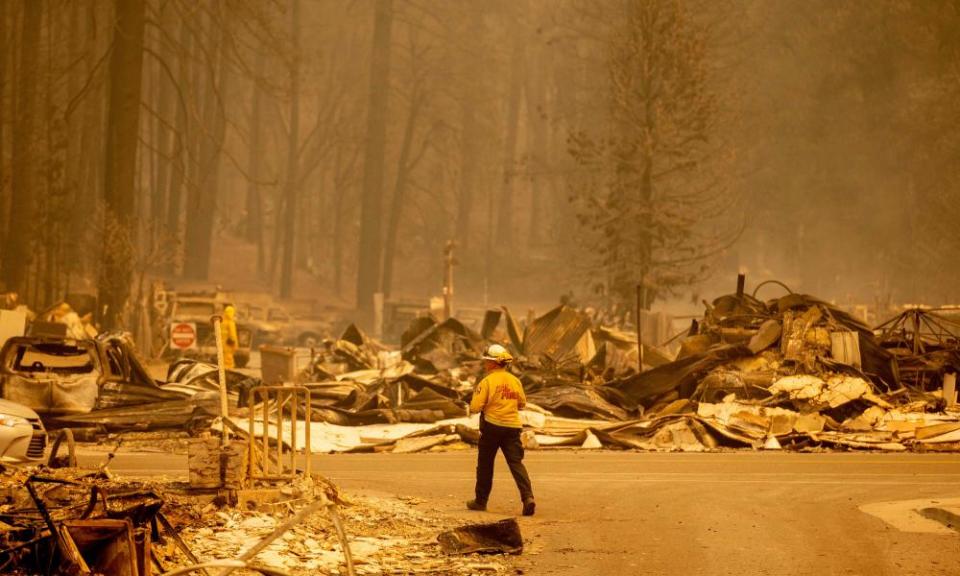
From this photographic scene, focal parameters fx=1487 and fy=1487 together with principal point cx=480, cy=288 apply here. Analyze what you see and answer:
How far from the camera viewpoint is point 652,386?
29.4 m

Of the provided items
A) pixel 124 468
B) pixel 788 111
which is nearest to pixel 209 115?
pixel 788 111

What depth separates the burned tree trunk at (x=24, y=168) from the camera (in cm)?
4234

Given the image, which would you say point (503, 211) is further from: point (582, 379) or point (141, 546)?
point (141, 546)

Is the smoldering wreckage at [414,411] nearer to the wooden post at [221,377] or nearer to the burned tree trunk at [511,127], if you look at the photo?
the wooden post at [221,377]

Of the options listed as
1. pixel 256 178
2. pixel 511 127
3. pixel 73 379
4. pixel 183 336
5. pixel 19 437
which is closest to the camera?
pixel 19 437

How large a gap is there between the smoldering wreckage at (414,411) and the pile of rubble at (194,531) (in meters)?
0.02

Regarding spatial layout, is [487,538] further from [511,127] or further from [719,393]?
[511,127]

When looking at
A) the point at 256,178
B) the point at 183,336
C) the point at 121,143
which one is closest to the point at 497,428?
the point at 183,336

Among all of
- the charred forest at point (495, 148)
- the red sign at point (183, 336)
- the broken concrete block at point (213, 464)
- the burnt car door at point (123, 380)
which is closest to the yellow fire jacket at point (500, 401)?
the broken concrete block at point (213, 464)

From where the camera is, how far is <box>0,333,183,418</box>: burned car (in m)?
23.2

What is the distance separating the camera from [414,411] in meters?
27.5

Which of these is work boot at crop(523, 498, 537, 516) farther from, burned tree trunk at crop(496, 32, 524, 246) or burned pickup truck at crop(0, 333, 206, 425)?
burned tree trunk at crop(496, 32, 524, 246)

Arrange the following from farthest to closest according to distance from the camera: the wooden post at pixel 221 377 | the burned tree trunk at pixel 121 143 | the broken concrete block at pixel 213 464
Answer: the burned tree trunk at pixel 121 143 < the broken concrete block at pixel 213 464 < the wooden post at pixel 221 377

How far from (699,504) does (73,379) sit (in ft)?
37.9
